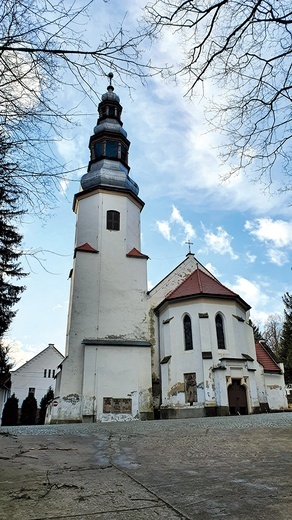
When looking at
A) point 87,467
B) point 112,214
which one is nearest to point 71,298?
point 112,214

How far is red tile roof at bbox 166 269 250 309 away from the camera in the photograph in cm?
2119

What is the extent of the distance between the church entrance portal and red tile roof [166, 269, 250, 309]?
4.82 meters

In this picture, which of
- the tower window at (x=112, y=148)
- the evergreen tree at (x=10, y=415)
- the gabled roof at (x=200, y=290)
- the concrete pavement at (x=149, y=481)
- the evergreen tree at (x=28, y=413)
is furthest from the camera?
the evergreen tree at (x=28, y=413)

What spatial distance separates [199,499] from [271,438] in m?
4.63

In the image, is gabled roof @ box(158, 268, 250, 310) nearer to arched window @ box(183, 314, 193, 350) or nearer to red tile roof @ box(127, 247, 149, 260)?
arched window @ box(183, 314, 193, 350)

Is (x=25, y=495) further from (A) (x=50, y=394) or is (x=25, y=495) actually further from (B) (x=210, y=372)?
(A) (x=50, y=394)

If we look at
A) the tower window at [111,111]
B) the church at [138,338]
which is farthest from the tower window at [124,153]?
the tower window at [111,111]

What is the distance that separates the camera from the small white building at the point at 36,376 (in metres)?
39.0

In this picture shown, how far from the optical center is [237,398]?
757 inches

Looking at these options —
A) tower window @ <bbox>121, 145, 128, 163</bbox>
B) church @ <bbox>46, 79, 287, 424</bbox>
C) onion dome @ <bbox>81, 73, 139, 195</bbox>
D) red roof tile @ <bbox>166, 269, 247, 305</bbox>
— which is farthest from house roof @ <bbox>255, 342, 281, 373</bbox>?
tower window @ <bbox>121, 145, 128, 163</bbox>

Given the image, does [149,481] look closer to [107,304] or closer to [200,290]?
[200,290]

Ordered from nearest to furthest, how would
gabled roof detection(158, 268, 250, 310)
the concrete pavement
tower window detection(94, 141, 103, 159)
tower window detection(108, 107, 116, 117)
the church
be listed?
the concrete pavement < the church < gabled roof detection(158, 268, 250, 310) < tower window detection(94, 141, 103, 159) < tower window detection(108, 107, 116, 117)

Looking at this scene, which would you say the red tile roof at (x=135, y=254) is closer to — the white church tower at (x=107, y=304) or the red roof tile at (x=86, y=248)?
the white church tower at (x=107, y=304)

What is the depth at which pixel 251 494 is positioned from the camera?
296 cm
